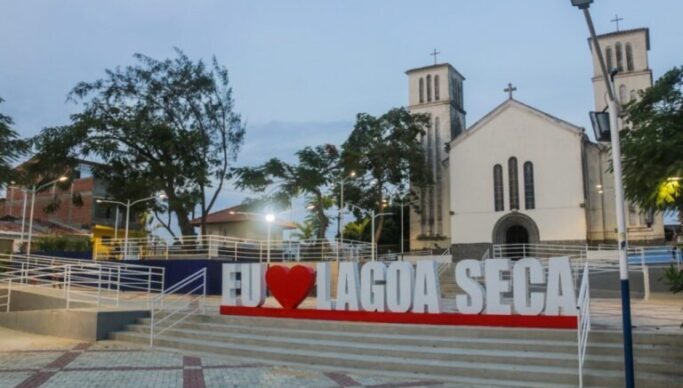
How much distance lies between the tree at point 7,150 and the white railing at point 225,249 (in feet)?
37.1

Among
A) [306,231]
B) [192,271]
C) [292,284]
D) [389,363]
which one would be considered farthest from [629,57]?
[389,363]

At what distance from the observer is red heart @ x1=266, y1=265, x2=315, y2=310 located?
1405 centimetres

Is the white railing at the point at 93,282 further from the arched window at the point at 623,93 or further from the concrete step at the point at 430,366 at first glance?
the arched window at the point at 623,93

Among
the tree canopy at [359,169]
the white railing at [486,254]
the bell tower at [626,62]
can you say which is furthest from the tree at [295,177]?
the bell tower at [626,62]

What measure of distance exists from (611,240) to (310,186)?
18735mm

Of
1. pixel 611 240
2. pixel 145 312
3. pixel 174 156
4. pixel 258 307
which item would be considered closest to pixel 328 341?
pixel 258 307

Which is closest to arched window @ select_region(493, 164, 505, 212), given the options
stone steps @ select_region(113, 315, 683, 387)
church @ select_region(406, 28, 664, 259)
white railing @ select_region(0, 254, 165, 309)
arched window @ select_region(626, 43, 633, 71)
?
church @ select_region(406, 28, 664, 259)

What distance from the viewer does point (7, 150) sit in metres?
15.9

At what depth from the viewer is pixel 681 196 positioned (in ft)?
38.9

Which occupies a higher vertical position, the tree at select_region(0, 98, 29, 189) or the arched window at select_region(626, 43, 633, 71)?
the arched window at select_region(626, 43, 633, 71)

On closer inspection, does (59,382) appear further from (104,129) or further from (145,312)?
(104,129)

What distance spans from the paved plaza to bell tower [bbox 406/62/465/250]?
107 ft

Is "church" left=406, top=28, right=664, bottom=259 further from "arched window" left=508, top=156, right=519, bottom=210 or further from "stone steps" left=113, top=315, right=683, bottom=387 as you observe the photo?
"stone steps" left=113, top=315, right=683, bottom=387

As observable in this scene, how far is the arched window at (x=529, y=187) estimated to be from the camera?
124 feet
